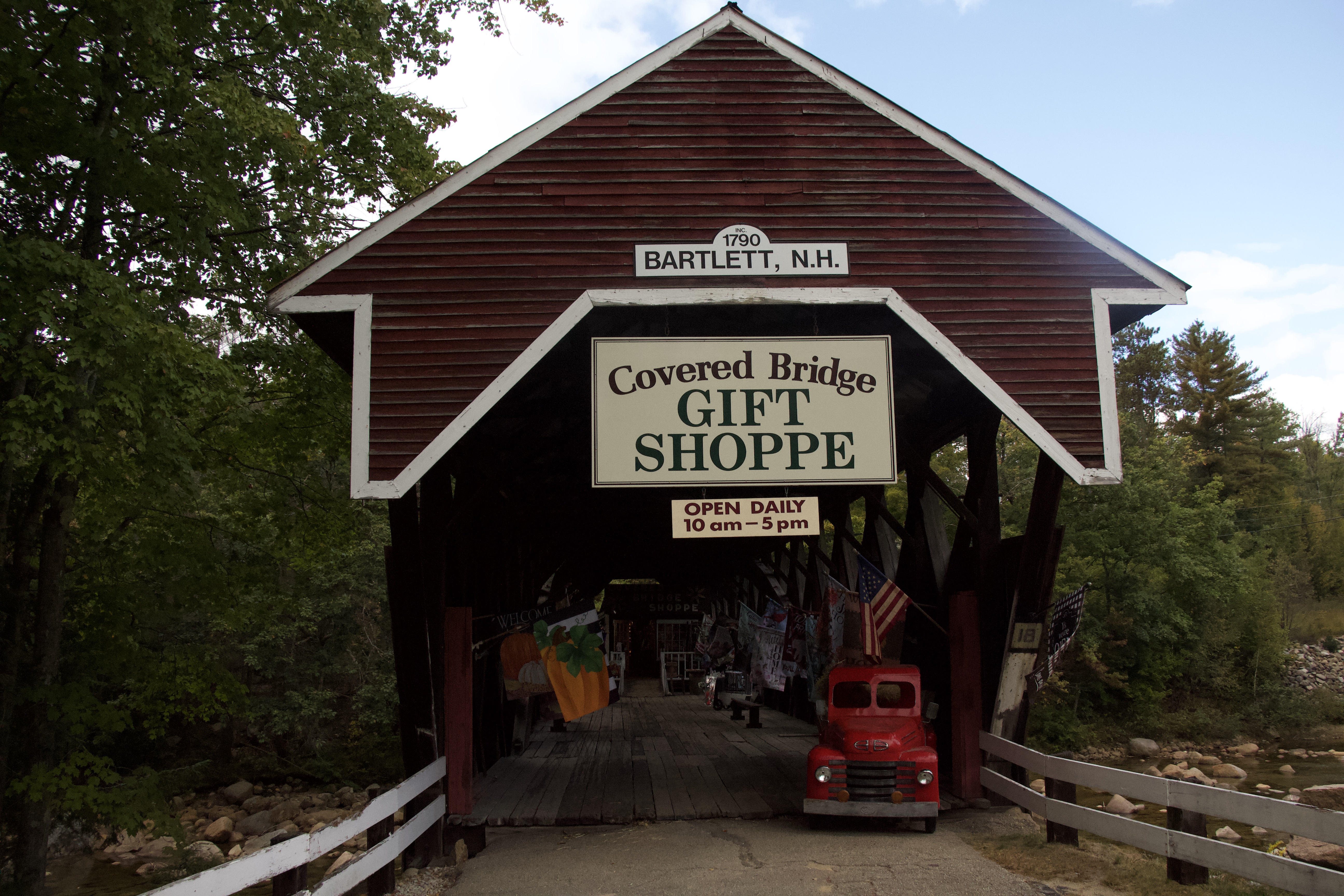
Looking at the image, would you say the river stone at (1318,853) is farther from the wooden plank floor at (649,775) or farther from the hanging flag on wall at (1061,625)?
the wooden plank floor at (649,775)

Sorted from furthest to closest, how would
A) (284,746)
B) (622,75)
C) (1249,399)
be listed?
(1249,399) < (284,746) < (622,75)

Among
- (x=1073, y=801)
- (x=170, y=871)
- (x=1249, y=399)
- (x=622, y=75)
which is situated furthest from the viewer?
(x=1249, y=399)

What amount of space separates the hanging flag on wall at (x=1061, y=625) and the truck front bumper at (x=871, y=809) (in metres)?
1.71

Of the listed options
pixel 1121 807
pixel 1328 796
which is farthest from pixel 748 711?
pixel 1328 796

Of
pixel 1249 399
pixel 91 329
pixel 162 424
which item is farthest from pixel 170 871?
pixel 1249 399

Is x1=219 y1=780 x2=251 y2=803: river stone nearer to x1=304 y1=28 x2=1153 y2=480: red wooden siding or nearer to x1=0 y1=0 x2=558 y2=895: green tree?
x1=0 y1=0 x2=558 y2=895: green tree

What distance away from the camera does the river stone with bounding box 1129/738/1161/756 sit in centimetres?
3044

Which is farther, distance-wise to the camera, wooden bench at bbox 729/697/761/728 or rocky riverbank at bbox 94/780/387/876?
rocky riverbank at bbox 94/780/387/876

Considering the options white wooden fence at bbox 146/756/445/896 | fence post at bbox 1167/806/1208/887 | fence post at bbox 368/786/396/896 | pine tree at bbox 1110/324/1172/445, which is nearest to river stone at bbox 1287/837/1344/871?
fence post at bbox 1167/806/1208/887

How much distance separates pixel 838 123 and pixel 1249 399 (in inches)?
2106

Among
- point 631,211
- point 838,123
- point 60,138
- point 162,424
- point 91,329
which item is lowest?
point 162,424

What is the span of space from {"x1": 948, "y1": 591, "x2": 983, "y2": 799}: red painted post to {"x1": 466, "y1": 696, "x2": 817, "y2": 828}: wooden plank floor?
158 centimetres

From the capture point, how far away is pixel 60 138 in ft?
33.2

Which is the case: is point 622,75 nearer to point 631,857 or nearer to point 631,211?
point 631,211
